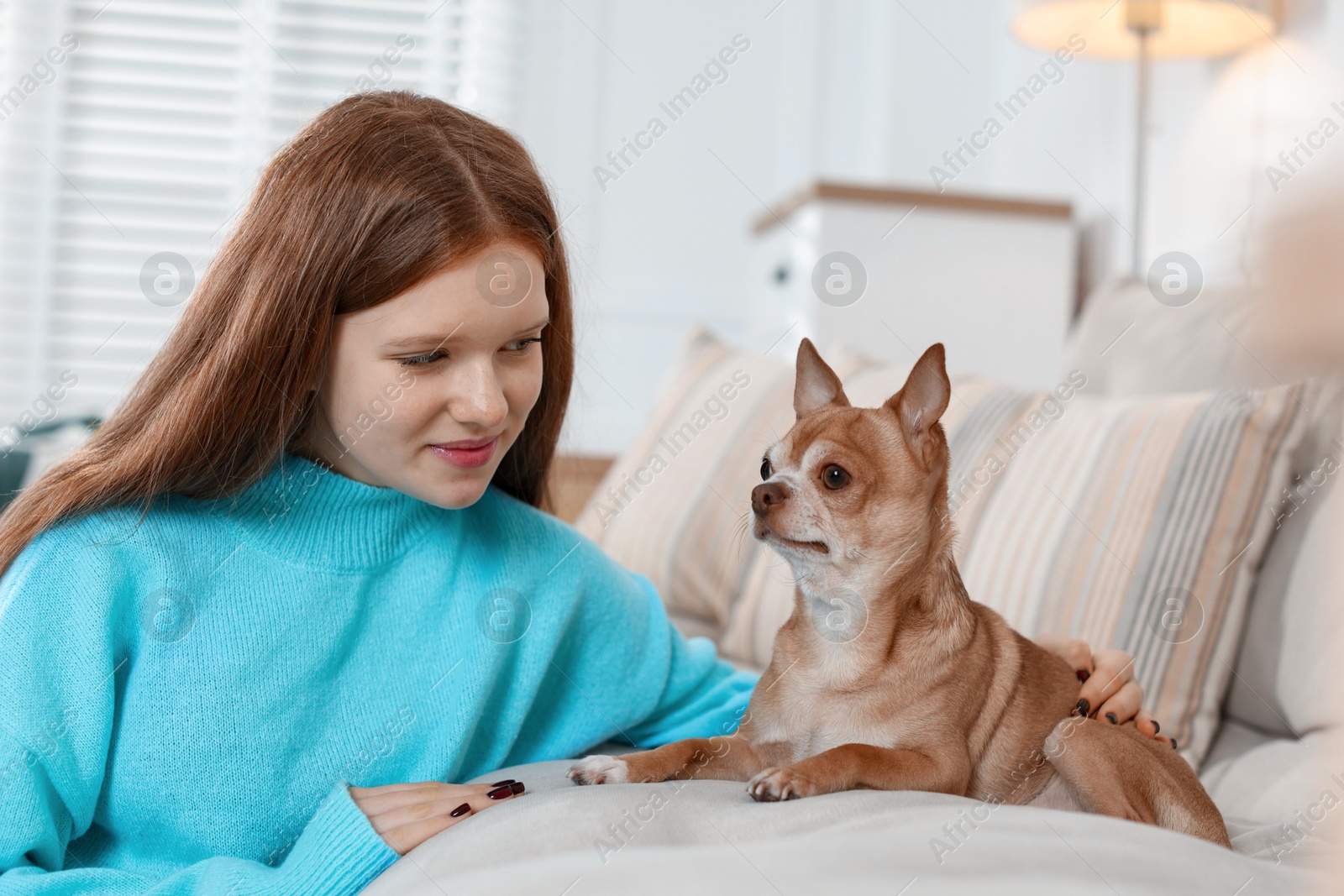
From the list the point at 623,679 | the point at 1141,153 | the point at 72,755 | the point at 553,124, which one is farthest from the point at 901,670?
the point at 553,124

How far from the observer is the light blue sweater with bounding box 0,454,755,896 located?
951mm

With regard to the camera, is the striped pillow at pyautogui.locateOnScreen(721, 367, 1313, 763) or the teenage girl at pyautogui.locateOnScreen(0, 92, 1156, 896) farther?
the striped pillow at pyautogui.locateOnScreen(721, 367, 1313, 763)

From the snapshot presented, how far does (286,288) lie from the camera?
1029 mm

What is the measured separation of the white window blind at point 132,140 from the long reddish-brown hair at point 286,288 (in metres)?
2.86

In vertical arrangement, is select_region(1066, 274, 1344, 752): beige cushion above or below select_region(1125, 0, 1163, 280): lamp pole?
below

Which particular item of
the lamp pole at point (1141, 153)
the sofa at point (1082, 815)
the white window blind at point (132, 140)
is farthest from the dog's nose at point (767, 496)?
the white window blind at point (132, 140)

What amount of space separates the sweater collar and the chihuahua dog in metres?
0.35

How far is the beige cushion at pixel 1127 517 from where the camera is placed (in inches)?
52.4

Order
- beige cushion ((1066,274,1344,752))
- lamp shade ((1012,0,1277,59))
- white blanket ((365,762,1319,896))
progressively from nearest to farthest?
white blanket ((365,762,1319,896)), beige cushion ((1066,274,1344,752)), lamp shade ((1012,0,1277,59))

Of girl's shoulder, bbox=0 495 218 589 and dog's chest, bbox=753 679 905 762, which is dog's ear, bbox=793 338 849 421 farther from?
girl's shoulder, bbox=0 495 218 589

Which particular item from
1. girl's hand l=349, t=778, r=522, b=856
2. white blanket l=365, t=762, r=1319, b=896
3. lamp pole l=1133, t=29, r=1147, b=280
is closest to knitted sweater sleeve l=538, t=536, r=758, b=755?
girl's hand l=349, t=778, r=522, b=856

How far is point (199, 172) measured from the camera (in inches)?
151

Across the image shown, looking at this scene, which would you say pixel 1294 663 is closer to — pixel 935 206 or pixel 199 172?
pixel 935 206

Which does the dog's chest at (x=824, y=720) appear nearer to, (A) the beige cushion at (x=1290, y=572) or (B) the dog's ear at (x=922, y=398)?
(B) the dog's ear at (x=922, y=398)
